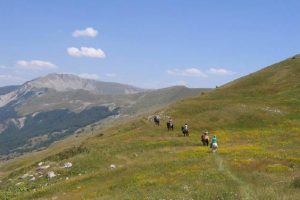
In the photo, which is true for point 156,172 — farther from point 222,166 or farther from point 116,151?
point 116,151

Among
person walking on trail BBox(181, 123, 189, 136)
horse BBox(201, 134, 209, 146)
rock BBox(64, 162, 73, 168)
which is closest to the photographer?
rock BBox(64, 162, 73, 168)

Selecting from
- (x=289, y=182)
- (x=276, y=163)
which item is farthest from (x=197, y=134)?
(x=289, y=182)

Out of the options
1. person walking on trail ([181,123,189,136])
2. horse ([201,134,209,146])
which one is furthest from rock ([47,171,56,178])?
person walking on trail ([181,123,189,136])

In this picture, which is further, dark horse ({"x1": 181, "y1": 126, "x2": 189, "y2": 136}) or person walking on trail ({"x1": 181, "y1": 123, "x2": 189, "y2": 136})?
dark horse ({"x1": 181, "y1": 126, "x2": 189, "y2": 136})

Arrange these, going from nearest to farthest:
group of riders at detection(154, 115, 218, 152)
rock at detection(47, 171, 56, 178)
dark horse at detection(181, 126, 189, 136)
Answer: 1. rock at detection(47, 171, 56, 178)
2. group of riders at detection(154, 115, 218, 152)
3. dark horse at detection(181, 126, 189, 136)

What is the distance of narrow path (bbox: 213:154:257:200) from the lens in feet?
102

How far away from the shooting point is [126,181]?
4344 cm

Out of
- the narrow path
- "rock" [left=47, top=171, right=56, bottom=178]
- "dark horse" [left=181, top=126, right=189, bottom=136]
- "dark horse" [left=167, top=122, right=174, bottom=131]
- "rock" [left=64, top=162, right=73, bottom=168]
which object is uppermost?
"dark horse" [left=167, top=122, right=174, bottom=131]

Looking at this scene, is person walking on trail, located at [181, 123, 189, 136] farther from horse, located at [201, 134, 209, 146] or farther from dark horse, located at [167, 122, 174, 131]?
horse, located at [201, 134, 209, 146]

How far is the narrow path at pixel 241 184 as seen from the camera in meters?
31.1

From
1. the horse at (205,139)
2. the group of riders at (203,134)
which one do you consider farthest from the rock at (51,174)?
the horse at (205,139)

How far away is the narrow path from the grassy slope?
0.07 metres

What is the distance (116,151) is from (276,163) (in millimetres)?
24413

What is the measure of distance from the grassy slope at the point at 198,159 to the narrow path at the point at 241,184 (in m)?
0.07
